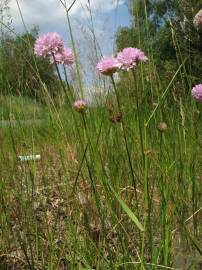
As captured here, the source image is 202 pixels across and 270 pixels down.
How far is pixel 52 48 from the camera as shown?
96 centimetres

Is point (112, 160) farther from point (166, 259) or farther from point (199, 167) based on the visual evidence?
point (166, 259)

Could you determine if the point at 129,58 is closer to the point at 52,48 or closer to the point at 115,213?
the point at 52,48

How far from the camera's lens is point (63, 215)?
153cm

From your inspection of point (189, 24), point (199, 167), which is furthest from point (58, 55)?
point (189, 24)

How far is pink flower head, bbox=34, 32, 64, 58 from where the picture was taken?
0.96 meters

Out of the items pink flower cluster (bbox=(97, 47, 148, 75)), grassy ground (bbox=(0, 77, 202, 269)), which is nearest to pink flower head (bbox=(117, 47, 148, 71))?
pink flower cluster (bbox=(97, 47, 148, 75))

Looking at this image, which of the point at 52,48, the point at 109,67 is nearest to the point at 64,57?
the point at 52,48

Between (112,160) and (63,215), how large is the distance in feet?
0.90

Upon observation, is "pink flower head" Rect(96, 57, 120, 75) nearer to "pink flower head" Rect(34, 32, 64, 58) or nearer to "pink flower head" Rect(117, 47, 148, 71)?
"pink flower head" Rect(117, 47, 148, 71)

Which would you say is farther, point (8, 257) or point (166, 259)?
point (8, 257)

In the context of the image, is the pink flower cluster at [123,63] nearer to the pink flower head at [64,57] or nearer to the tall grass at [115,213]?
the tall grass at [115,213]

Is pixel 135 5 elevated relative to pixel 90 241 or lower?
elevated

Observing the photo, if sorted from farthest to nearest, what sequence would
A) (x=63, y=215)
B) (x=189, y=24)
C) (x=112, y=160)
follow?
1. (x=189, y=24)
2. (x=63, y=215)
3. (x=112, y=160)

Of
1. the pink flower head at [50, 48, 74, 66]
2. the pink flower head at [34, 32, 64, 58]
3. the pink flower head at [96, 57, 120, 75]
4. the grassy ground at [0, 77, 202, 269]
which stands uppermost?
the pink flower head at [34, 32, 64, 58]
